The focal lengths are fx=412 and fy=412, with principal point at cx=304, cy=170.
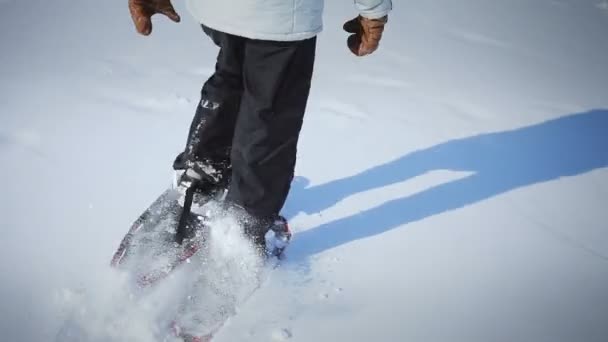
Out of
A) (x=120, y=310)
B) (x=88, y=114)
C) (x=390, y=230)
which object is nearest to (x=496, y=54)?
(x=390, y=230)

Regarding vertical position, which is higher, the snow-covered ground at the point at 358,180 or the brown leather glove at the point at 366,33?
the brown leather glove at the point at 366,33

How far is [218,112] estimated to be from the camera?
1.19 meters

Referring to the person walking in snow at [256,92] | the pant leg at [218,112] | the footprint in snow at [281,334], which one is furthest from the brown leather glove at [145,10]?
the footprint in snow at [281,334]

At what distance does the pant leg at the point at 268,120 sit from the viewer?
1021 mm

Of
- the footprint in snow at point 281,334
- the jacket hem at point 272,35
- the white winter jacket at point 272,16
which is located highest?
the white winter jacket at point 272,16

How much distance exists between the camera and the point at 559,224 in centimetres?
158

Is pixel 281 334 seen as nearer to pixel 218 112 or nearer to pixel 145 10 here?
pixel 218 112

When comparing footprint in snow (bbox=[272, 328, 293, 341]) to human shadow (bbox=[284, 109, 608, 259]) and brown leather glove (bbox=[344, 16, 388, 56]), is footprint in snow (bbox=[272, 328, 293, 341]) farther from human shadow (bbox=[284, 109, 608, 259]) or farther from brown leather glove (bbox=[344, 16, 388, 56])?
brown leather glove (bbox=[344, 16, 388, 56])

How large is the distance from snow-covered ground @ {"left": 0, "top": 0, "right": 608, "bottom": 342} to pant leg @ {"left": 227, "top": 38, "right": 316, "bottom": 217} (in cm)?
28

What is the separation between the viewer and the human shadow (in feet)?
4.85

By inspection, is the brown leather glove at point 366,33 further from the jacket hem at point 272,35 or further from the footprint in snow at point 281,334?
the footprint in snow at point 281,334

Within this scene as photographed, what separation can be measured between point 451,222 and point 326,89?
1.03 m

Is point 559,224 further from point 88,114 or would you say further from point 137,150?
point 88,114

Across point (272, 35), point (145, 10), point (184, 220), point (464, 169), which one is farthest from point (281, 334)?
point (464, 169)
